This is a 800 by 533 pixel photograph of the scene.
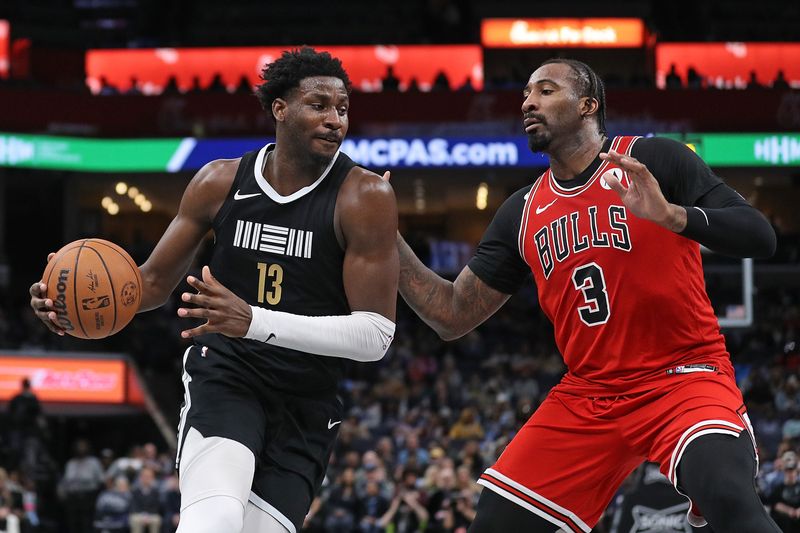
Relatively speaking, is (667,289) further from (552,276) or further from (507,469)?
(507,469)

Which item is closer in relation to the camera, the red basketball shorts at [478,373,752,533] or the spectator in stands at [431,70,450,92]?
the red basketball shorts at [478,373,752,533]

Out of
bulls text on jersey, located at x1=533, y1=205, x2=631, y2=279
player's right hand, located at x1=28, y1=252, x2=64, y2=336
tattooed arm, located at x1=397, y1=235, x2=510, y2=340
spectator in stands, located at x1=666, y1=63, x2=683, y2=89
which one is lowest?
tattooed arm, located at x1=397, y1=235, x2=510, y2=340

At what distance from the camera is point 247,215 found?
5.00 meters

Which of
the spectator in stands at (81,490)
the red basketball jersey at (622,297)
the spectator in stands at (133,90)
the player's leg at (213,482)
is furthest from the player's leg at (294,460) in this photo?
the spectator in stands at (133,90)

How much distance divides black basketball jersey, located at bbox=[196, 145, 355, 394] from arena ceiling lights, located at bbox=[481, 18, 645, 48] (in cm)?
2348

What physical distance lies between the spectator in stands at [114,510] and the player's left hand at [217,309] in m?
11.9

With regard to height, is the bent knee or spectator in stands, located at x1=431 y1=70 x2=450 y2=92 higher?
spectator in stands, located at x1=431 y1=70 x2=450 y2=92

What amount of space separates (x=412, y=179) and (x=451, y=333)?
19.9 meters

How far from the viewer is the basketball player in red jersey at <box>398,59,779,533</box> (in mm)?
4660

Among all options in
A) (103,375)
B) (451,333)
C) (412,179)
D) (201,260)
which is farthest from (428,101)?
(451,333)

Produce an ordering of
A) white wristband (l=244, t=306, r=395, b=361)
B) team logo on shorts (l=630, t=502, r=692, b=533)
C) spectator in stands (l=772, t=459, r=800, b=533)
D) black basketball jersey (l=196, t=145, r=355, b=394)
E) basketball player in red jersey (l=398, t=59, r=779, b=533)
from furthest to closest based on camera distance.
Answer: spectator in stands (l=772, t=459, r=800, b=533) → team logo on shorts (l=630, t=502, r=692, b=533) → black basketball jersey (l=196, t=145, r=355, b=394) → basketball player in red jersey (l=398, t=59, r=779, b=533) → white wristband (l=244, t=306, r=395, b=361)

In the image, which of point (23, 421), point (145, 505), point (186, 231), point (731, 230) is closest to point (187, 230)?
point (186, 231)

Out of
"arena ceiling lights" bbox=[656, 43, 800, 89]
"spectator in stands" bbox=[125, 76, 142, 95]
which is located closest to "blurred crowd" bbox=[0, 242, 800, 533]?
"spectator in stands" bbox=[125, 76, 142, 95]

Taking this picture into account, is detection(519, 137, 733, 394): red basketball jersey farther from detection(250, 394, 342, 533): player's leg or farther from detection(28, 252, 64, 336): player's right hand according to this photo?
detection(28, 252, 64, 336): player's right hand
